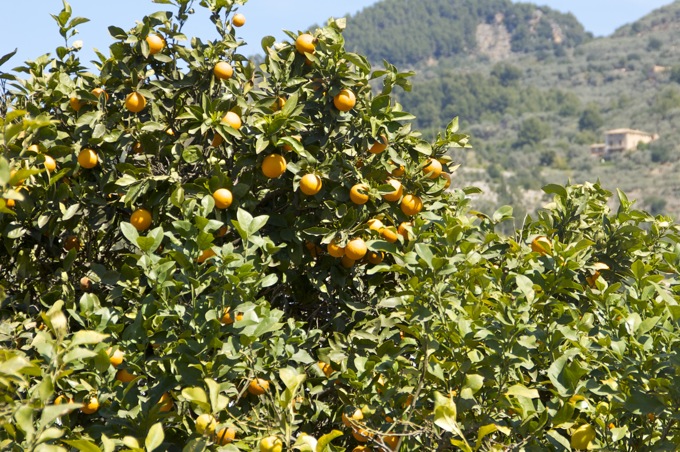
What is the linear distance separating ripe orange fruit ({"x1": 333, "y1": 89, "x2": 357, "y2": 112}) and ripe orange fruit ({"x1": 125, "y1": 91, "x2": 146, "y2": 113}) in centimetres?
63

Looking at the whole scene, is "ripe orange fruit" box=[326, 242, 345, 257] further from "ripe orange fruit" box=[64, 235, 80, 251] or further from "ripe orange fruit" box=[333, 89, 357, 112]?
"ripe orange fruit" box=[64, 235, 80, 251]

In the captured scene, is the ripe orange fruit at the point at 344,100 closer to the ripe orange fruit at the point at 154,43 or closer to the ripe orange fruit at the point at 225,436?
the ripe orange fruit at the point at 154,43

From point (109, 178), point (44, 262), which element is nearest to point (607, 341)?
point (109, 178)

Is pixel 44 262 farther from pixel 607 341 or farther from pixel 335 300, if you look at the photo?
pixel 607 341

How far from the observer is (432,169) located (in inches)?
107

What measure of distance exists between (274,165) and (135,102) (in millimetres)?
544

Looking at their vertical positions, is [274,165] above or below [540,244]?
above

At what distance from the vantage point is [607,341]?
1.91 meters

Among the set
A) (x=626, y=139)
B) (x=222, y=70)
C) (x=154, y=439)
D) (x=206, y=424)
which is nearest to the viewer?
(x=154, y=439)

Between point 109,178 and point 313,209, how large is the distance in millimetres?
646

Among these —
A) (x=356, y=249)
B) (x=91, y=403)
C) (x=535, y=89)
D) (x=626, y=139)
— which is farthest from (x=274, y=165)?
(x=535, y=89)

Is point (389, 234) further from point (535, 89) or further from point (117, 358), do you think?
point (535, 89)

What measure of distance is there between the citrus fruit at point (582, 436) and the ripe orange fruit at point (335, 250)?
2.81 feet

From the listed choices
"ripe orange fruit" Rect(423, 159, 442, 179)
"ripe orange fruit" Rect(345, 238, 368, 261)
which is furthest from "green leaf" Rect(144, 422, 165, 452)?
"ripe orange fruit" Rect(423, 159, 442, 179)
